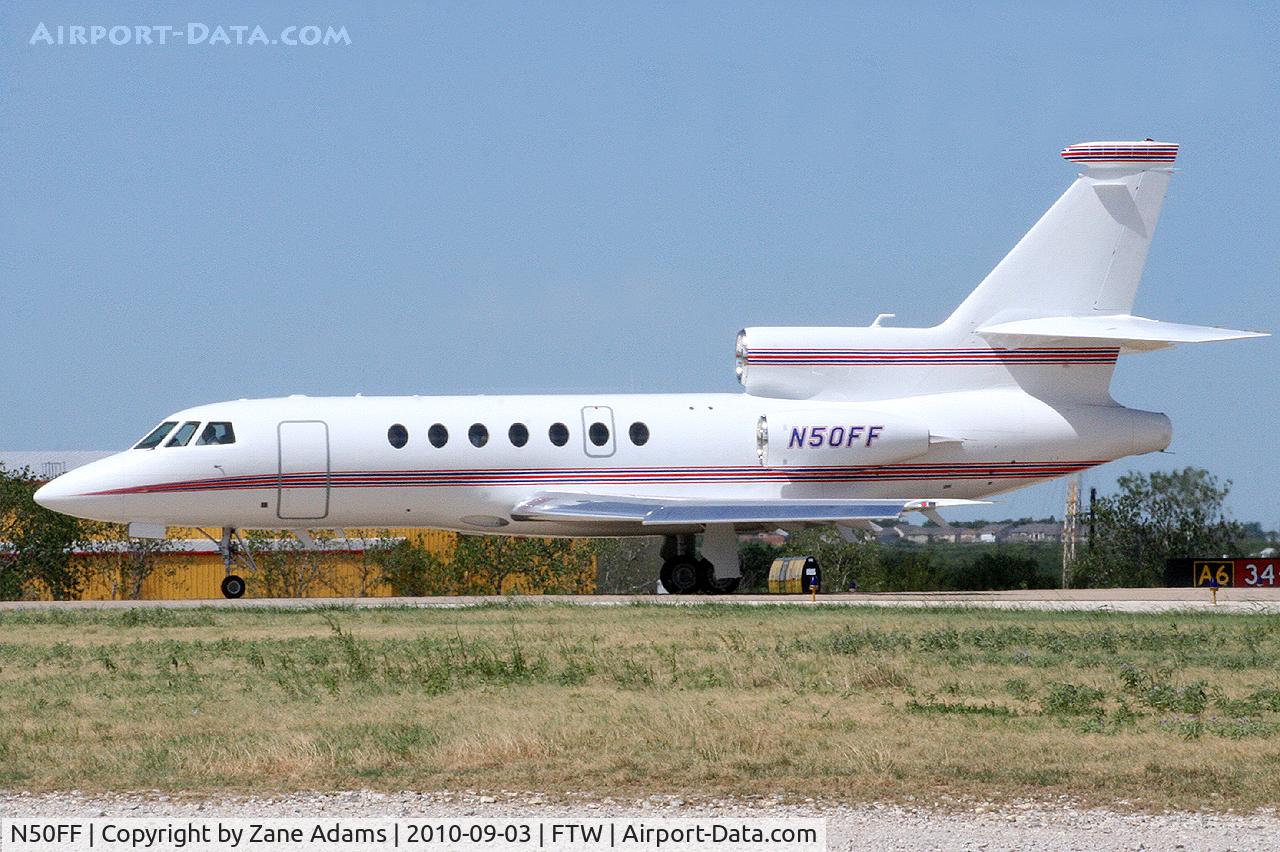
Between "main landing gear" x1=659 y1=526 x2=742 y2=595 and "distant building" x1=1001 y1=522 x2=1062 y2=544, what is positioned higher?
"distant building" x1=1001 y1=522 x2=1062 y2=544

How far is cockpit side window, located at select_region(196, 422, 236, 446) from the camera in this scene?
30031mm

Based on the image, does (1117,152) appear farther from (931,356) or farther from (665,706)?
(665,706)

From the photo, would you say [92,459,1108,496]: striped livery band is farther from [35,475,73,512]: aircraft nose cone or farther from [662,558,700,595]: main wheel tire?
[662,558,700,595]: main wheel tire

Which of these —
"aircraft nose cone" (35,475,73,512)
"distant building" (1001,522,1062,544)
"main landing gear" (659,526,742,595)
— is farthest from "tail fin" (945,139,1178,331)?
"distant building" (1001,522,1062,544)

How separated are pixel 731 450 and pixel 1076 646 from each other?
1271cm

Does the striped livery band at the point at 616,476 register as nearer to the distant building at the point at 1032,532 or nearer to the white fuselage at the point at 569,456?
the white fuselage at the point at 569,456

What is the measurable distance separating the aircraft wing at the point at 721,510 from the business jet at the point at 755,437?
5 cm

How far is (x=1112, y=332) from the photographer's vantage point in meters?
30.8

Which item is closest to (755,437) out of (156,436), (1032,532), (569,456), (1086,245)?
(569,456)

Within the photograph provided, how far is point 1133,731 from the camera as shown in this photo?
12914 millimetres

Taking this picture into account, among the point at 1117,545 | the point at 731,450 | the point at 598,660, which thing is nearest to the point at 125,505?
the point at 731,450

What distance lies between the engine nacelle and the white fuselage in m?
0.03

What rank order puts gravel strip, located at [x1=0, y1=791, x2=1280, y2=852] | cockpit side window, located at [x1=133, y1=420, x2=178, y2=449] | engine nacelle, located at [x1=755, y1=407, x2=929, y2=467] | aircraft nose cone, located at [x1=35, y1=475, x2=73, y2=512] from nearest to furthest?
gravel strip, located at [x1=0, y1=791, x2=1280, y2=852], aircraft nose cone, located at [x1=35, y1=475, x2=73, y2=512], cockpit side window, located at [x1=133, y1=420, x2=178, y2=449], engine nacelle, located at [x1=755, y1=407, x2=929, y2=467]

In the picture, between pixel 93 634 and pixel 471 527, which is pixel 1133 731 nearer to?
→ pixel 93 634
